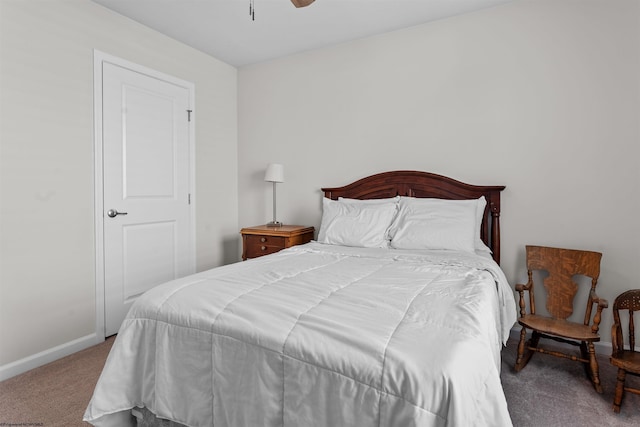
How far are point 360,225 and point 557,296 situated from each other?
4.82 ft

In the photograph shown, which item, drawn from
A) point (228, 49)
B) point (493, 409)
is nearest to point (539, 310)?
point (493, 409)

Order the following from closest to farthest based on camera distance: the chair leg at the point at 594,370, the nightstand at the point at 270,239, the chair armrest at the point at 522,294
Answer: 1. the chair leg at the point at 594,370
2. the chair armrest at the point at 522,294
3. the nightstand at the point at 270,239

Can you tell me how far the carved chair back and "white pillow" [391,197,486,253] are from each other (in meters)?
0.44

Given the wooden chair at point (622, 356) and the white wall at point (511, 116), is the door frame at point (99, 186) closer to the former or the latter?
the white wall at point (511, 116)

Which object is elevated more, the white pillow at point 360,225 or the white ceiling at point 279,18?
the white ceiling at point 279,18

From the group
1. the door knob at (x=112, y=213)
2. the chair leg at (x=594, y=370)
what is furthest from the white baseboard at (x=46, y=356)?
→ the chair leg at (x=594, y=370)

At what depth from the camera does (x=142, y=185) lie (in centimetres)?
311

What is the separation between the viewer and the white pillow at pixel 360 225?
2729 millimetres

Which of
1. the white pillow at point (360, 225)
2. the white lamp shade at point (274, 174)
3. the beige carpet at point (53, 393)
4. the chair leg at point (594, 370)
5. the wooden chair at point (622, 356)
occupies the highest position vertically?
the white lamp shade at point (274, 174)

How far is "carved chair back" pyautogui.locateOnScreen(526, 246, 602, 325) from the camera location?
7.62 feet

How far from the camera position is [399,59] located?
316 centimetres

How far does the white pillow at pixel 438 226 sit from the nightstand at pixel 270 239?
3.30 feet

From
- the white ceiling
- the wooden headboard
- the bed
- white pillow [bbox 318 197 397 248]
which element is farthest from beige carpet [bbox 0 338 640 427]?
the white ceiling

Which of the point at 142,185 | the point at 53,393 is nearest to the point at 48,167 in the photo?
the point at 142,185
